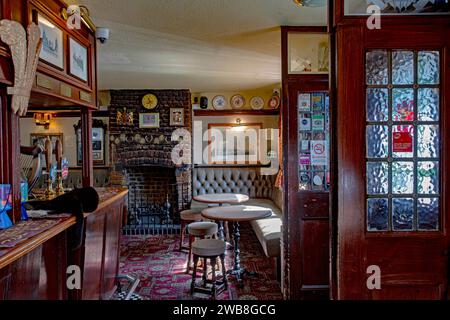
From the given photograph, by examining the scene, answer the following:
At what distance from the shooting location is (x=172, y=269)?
4.17 meters

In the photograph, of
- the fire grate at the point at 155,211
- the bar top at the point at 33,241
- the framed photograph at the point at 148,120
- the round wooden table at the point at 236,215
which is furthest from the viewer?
the framed photograph at the point at 148,120

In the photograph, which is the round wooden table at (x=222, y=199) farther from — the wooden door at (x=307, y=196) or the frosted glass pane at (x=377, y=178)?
the frosted glass pane at (x=377, y=178)

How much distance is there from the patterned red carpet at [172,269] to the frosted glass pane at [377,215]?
204cm

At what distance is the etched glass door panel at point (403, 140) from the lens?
1.57 m

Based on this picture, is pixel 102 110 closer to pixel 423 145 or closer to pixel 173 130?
pixel 173 130

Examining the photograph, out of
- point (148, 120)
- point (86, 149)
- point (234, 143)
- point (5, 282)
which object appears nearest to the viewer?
point (5, 282)

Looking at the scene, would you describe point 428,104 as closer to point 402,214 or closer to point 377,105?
point 377,105

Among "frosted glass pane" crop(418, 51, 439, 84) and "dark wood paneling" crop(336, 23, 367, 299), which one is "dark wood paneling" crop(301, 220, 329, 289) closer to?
"dark wood paneling" crop(336, 23, 367, 299)

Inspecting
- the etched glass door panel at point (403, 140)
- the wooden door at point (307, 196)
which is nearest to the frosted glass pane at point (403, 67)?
A: the etched glass door panel at point (403, 140)

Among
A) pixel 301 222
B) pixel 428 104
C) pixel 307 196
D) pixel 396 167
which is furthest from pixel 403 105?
pixel 301 222

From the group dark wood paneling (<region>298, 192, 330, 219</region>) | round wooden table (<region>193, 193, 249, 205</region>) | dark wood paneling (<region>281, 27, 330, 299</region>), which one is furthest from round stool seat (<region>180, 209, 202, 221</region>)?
dark wood paneling (<region>298, 192, 330, 219</region>)

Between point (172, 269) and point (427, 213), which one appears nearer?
point (427, 213)

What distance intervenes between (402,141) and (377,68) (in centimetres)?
35

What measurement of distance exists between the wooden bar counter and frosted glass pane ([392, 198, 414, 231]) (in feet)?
5.26
